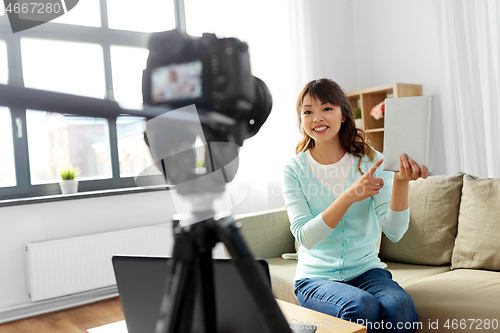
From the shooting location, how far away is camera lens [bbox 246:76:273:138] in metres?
0.33

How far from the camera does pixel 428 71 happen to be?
3.27m

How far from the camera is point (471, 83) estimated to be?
2898 millimetres

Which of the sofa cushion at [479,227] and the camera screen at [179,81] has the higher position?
the camera screen at [179,81]

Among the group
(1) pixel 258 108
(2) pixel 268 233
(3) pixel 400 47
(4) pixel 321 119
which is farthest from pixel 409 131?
(3) pixel 400 47

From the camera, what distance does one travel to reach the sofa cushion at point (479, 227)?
1.73 metres

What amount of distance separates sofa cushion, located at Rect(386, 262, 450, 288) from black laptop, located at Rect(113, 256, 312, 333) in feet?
3.94

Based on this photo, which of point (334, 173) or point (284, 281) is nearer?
point (334, 173)

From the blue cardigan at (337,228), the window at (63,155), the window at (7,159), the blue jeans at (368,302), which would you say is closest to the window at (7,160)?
the window at (7,159)

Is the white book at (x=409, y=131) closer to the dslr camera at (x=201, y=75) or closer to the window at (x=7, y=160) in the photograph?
the dslr camera at (x=201, y=75)

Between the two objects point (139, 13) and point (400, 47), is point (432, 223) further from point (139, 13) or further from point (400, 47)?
point (139, 13)

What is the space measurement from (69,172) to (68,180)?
0.06 meters

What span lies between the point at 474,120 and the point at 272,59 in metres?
1.52

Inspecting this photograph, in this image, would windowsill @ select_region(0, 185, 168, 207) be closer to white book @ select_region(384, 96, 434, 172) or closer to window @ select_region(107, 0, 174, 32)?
window @ select_region(107, 0, 174, 32)

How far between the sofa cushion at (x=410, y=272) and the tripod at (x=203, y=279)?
1.49 meters
